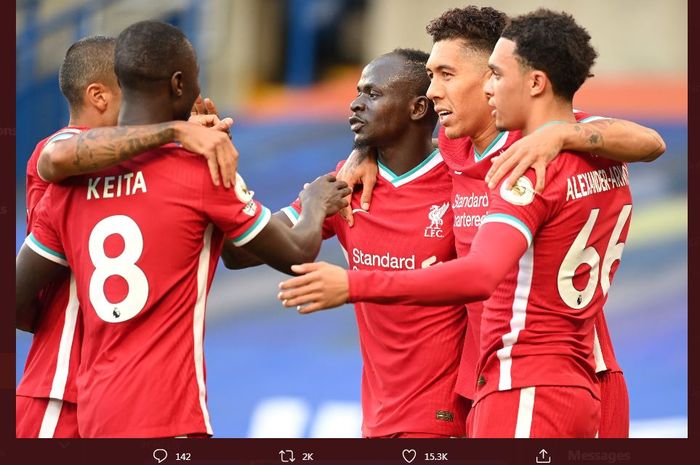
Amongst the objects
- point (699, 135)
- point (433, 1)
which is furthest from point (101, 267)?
point (433, 1)

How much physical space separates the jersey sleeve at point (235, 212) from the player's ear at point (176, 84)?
33 centimetres

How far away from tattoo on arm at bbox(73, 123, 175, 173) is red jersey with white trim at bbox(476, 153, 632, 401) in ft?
3.92

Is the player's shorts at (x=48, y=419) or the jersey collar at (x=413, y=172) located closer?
the player's shorts at (x=48, y=419)

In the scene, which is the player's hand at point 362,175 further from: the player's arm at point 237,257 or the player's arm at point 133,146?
the player's arm at point 133,146

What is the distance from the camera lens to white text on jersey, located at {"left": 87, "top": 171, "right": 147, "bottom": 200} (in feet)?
14.9

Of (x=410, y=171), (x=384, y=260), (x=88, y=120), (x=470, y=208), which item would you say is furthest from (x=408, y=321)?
(x=88, y=120)

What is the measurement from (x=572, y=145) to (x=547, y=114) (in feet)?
0.60

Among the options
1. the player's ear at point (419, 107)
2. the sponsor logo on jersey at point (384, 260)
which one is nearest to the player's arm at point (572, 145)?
the sponsor logo on jersey at point (384, 260)

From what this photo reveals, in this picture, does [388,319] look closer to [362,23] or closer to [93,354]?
[93,354]

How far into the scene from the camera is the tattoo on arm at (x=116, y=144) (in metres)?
4.45

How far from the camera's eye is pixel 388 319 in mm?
5473

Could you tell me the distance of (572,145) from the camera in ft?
15.5
